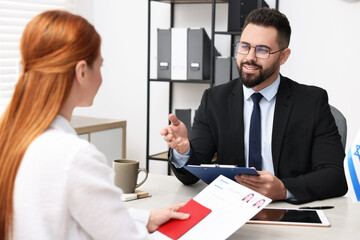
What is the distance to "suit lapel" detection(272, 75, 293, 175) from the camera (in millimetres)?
1894

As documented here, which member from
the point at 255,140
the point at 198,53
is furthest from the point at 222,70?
the point at 255,140

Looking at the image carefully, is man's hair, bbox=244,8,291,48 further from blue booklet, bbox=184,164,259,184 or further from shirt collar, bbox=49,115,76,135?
shirt collar, bbox=49,115,76,135

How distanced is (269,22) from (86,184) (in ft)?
4.38

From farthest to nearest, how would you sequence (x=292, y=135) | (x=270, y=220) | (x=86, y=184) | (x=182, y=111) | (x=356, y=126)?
(x=182, y=111) < (x=356, y=126) < (x=292, y=135) < (x=270, y=220) < (x=86, y=184)

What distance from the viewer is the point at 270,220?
134 cm

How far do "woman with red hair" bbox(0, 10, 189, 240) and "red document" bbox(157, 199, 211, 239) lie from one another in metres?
0.27

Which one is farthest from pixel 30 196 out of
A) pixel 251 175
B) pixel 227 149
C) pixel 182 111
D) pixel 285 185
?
pixel 182 111

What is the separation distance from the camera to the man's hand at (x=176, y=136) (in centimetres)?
167

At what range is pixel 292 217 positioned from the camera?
1.38 m

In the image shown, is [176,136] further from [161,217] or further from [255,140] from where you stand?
[161,217]

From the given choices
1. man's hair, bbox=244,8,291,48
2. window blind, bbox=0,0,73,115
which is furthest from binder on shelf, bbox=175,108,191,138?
man's hair, bbox=244,8,291,48

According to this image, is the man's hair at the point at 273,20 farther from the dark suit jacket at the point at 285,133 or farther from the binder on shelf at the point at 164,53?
the binder on shelf at the point at 164,53

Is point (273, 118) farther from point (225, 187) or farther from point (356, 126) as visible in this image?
point (356, 126)

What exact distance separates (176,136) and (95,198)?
0.86 meters
